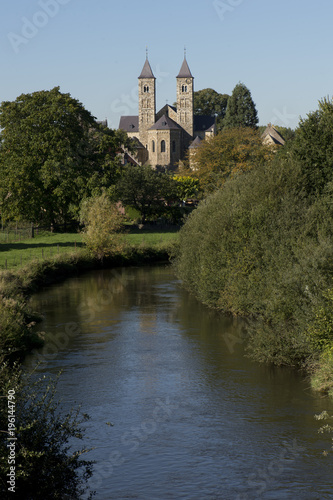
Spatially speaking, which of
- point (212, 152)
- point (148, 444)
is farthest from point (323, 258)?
point (212, 152)

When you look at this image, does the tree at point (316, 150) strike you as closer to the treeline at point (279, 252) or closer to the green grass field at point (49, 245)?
the treeline at point (279, 252)

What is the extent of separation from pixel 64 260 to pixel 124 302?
37.7 ft

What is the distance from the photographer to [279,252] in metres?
26.2

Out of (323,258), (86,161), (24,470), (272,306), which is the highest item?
(86,161)

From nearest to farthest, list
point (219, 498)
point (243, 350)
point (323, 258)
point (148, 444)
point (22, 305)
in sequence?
1. point (219, 498)
2. point (148, 444)
3. point (323, 258)
4. point (243, 350)
5. point (22, 305)

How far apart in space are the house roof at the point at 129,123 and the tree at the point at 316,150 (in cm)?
9388

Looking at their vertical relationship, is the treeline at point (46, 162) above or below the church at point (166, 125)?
below

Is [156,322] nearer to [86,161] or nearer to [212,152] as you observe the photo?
[86,161]

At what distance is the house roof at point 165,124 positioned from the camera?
116 metres

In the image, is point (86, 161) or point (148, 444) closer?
point (148, 444)

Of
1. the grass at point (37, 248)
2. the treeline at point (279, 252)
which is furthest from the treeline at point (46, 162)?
the treeline at point (279, 252)

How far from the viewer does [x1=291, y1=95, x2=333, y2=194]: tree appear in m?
31.7

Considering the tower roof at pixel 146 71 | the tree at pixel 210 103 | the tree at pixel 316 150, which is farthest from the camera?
the tree at pixel 210 103

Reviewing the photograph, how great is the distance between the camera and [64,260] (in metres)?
45.4
